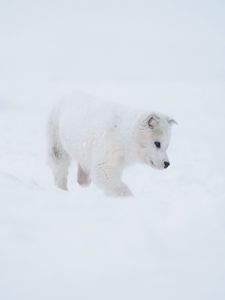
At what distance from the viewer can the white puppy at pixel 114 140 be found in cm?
580

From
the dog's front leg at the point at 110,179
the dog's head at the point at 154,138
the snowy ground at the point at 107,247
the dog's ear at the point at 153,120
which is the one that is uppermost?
the dog's ear at the point at 153,120

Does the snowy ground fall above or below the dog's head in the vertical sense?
below

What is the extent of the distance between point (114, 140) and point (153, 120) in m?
0.52

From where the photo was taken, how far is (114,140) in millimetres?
5863

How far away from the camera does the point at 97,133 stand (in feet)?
19.8

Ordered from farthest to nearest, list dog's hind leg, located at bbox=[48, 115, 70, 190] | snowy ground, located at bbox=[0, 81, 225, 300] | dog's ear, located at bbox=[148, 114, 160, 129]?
1. dog's hind leg, located at bbox=[48, 115, 70, 190]
2. dog's ear, located at bbox=[148, 114, 160, 129]
3. snowy ground, located at bbox=[0, 81, 225, 300]

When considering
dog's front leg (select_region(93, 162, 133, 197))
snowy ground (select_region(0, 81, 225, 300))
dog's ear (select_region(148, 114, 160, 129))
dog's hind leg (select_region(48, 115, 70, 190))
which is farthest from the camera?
dog's hind leg (select_region(48, 115, 70, 190))

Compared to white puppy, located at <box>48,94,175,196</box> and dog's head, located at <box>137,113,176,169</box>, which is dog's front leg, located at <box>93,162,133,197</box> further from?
dog's head, located at <box>137,113,176,169</box>

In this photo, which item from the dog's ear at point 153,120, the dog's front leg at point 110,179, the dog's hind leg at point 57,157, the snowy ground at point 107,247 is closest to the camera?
the snowy ground at point 107,247

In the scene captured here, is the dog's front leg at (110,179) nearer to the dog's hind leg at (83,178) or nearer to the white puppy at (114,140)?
the white puppy at (114,140)

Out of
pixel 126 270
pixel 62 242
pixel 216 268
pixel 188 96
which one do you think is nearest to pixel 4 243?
pixel 62 242

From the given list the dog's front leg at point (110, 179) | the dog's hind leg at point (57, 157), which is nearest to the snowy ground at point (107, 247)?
the dog's front leg at point (110, 179)

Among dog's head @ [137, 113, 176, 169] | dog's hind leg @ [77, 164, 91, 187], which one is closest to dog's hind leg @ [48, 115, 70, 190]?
dog's hind leg @ [77, 164, 91, 187]

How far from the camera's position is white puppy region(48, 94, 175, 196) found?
580 cm
